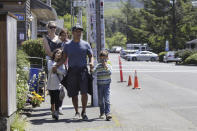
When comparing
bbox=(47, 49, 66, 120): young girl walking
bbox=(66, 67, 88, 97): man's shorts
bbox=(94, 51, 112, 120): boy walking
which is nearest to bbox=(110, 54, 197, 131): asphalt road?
bbox=(94, 51, 112, 120): boy walking

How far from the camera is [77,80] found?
7.98 metres

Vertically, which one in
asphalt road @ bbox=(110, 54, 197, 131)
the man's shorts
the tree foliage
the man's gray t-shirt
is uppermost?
the tree foliage

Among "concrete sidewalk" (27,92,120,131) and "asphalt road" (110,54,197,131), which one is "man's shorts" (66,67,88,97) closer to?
"concrete sidewalk" (27,92,120,131)

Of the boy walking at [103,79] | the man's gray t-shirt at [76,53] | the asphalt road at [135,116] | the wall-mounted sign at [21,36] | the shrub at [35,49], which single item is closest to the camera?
the asphalt road at [135,116]

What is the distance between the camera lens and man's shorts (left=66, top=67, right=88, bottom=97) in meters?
7.96

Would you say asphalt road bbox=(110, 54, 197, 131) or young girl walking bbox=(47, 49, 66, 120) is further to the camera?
young girl walking bbox=(47, 49, 66, 120)

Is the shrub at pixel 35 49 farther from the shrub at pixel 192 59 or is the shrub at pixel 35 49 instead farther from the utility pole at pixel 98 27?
the shrub at pixel 192 59

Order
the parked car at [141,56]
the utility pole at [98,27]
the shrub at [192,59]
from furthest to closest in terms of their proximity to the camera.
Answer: the parked car at [141,56] < the shrub at [192,59] < the utility pole at [98,27]

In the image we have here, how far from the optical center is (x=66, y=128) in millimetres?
7273

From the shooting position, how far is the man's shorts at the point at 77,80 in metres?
7.96

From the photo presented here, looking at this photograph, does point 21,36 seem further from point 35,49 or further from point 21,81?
point 21,81

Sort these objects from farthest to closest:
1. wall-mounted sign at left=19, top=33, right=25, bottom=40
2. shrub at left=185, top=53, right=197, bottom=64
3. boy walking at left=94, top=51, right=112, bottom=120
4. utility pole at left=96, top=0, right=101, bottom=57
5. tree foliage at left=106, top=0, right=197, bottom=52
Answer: tree foliage at left=106, top=0, right=197, bottom=52 → shrub at left=185, top=53, right=197, bottom=64 → wall-mounted sign at left=19, top=33, right=25, bottom=40 → utility pole at left=96, top=0, right=101, bottom=57 → boy walking at left=94, top=51, right=112, bottom=120

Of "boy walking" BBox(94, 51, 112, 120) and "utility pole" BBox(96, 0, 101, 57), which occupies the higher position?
"utility pole" BBox(96, 0, 101, 57)

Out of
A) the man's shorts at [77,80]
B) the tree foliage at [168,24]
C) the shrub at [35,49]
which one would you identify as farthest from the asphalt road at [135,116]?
the tree foliage at [168,24]
